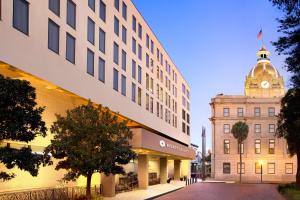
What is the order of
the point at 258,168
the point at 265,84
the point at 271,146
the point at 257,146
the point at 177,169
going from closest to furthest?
the point at 177,169, the point at 258,168, the point at 271,146, the point at 257,146, the point at 265,84

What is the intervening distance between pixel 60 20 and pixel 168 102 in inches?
1469

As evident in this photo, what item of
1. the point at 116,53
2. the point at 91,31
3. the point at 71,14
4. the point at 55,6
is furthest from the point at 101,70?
the point at 55,6

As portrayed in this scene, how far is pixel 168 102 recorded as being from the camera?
220 feet

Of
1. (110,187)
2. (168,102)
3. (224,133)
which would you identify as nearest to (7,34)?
(110,187)

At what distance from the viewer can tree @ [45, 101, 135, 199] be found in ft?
91.6

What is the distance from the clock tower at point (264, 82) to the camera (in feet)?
381

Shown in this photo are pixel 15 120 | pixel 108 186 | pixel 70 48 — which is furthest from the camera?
pixel 108 186

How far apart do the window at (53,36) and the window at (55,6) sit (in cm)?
71

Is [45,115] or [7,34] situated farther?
[45,115]

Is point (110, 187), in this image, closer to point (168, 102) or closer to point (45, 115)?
point (45, 115)

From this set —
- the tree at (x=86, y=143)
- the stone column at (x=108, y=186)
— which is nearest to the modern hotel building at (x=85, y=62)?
the stone column at (x=108, y=186)

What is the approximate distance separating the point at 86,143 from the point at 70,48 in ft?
22.9

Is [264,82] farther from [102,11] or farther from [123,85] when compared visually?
[102,11]

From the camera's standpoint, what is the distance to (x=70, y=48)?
106 feet
